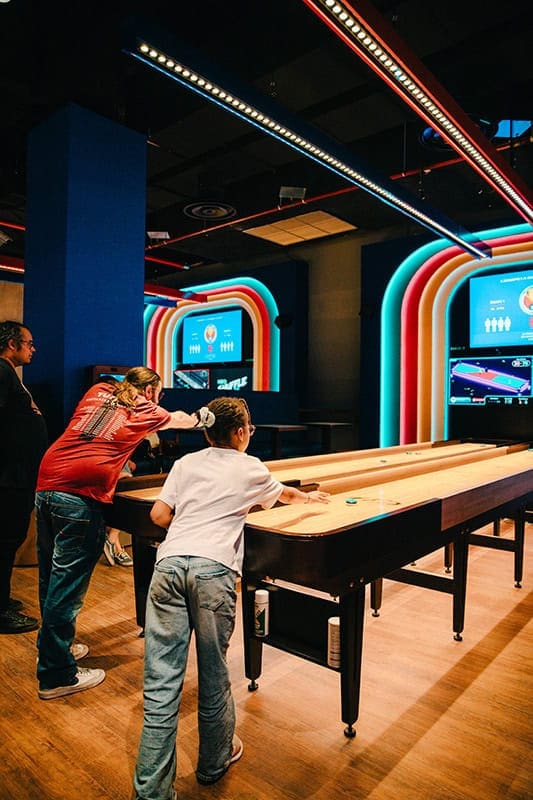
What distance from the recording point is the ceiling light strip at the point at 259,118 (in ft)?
9.21

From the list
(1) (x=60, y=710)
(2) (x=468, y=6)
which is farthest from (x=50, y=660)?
(2) (x=468, y=6)

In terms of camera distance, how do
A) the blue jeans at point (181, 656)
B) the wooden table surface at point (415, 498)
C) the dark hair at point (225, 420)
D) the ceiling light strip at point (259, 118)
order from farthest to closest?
the ceiling light strip at point (259, 118) < the wooden table surface at point (415, 498) < the dark hair at point (225, 420) < the blue jeans at point (181, 656)

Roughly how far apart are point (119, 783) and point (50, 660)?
754mm

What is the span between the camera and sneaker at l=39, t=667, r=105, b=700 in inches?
97.3

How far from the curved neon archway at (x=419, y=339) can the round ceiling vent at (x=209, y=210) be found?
2564 mm

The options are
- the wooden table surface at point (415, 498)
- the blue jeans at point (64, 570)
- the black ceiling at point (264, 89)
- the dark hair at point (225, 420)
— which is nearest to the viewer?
the dark hair at point (225, 420)

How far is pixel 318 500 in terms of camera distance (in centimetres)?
228

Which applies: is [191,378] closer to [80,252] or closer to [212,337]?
[212,337]

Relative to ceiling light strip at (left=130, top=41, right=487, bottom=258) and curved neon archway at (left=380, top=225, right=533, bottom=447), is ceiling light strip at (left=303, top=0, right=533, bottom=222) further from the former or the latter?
curved neon archway at (left=380, top=225, right=533, bottom=447)

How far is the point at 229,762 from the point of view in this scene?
1.96 meters

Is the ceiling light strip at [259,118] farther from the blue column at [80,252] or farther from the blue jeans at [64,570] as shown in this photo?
the blue jeans at [64,570]

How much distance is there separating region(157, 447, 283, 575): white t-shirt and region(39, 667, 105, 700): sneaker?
3.63 ft

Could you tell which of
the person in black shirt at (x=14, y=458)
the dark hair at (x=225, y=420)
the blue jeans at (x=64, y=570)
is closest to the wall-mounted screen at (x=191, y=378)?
the person in black shirt at (x=14, y=458)

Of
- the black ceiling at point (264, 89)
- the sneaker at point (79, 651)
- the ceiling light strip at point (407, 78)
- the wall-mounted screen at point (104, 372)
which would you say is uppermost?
the black ceiling at point (264, 89)
